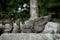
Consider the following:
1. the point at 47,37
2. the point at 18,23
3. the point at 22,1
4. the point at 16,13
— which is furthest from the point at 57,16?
the point at 47,37

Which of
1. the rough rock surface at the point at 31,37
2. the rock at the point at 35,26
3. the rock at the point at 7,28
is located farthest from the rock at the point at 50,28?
the rock at the point at 7,28

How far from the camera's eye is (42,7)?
650cm

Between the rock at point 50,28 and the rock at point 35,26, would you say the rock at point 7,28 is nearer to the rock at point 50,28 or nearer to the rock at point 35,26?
the rock at point 35,26

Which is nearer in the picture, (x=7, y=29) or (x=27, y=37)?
(x=27, y=37)

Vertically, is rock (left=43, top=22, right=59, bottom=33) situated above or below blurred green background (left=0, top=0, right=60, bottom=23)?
below

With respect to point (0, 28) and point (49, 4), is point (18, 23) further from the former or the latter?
point (49, 4)

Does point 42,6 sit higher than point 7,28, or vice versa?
point 42,6

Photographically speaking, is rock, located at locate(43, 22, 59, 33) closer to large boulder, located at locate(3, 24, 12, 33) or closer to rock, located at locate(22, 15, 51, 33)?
rock, located at locate(22, 15, 51, 33)

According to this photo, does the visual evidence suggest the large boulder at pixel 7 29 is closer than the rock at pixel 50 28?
No

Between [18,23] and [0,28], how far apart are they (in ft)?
1.18

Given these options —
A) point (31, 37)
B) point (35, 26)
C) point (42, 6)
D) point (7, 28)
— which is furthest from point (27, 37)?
point (42, 6)

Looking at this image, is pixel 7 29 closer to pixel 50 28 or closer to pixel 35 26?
pixel 35 26

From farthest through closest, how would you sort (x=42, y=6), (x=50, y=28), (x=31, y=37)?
(x=42, y=6)
(x=50, y=28)
(x=31, y=37)

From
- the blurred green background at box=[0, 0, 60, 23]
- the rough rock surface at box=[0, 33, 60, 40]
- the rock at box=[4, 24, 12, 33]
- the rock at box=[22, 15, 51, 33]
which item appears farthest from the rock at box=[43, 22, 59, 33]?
the blurred green background at box=[0, 0, 60, 23]
